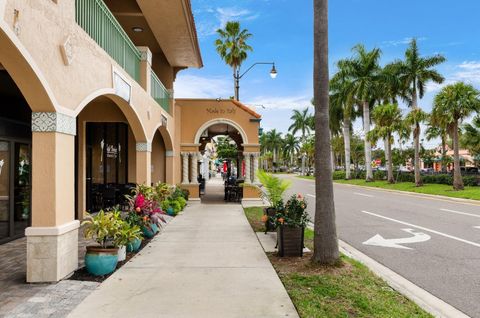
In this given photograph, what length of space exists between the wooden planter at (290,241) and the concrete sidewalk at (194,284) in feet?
1.62

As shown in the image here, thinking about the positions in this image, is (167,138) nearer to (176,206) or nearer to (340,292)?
(176,206)

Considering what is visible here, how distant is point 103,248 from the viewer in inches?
270

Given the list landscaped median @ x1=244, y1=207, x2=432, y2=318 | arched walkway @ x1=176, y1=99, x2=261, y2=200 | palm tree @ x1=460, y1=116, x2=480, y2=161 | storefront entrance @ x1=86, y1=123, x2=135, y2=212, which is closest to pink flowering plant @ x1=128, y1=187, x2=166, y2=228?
landscaped median @ x1=244, y1=207, x2=432, y2=318

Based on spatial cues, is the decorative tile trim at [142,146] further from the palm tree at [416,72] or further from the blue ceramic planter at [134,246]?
the palm tree at [416,72]

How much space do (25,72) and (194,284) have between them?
3846mm

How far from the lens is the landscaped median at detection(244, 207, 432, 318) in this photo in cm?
502

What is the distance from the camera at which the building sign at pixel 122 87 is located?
9.14 metres

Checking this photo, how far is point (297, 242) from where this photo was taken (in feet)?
26.8

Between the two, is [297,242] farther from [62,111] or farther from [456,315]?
[62,111]

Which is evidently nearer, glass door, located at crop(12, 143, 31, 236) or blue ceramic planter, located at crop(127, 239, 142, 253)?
blue ceramic planter, located at crop(127, 239, 142, 253)

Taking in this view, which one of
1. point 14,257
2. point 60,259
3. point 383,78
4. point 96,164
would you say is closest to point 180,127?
point 96,164

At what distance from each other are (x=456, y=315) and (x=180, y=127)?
17459mm

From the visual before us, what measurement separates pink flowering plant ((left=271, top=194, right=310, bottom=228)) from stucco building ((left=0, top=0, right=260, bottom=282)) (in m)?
3.92

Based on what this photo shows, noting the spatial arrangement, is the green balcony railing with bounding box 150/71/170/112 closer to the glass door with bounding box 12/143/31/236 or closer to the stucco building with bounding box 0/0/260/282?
Result: the stucco building with bounding box 0/0/260/282
